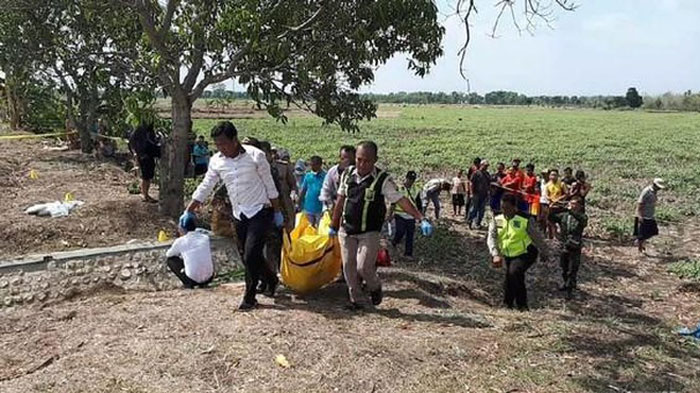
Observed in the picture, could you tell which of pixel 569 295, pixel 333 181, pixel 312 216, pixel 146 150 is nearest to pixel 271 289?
pixel 333 181

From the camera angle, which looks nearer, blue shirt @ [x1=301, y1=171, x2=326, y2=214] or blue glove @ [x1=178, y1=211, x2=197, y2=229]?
blue glove @ [x1=178, y1=211, x2=197, y2=229]

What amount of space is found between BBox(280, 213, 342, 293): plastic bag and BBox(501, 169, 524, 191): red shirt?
27.3 ft

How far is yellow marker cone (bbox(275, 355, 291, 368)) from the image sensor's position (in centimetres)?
475

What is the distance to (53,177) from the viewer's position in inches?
539

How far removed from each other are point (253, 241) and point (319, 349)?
45.0 inches

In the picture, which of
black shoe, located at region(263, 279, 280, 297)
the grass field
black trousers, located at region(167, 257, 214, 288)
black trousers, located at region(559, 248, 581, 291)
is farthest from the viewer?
the grass field

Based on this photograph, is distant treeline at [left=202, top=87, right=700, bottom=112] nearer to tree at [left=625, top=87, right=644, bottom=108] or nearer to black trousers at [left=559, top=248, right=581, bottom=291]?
tree at [left=625, top=87, right=644, bottom=108]

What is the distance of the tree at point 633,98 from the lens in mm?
109875

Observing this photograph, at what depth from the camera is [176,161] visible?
1083cm

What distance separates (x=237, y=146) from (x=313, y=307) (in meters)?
1.51

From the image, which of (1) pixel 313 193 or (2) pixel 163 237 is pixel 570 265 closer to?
(1) pixel 313 193

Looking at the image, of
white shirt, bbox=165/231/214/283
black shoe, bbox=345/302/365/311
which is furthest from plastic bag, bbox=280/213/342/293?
white shirt, bbox=165/231/214/283

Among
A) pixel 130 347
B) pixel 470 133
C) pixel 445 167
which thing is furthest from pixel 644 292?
pixel 470 133

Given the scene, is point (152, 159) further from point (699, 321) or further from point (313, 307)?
point (699, 321)
